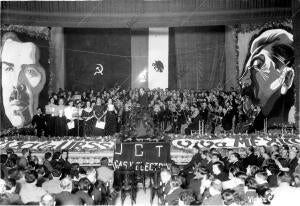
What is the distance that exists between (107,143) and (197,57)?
7.38m

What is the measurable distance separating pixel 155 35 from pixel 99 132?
6177 millimetres

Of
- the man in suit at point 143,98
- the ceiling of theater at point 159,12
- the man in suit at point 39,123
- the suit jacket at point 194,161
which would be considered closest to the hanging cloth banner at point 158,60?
the man in suit at point 143,98

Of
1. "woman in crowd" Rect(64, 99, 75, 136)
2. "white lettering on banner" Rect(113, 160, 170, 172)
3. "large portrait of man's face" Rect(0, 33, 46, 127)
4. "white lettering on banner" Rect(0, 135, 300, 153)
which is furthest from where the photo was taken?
"large portrait of man's face" Rect(0, 33, 46, 127)

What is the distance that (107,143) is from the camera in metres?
11.1

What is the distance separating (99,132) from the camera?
40.4 ft

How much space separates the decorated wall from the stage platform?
5.10 meters

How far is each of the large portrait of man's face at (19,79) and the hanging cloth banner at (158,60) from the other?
457 cm

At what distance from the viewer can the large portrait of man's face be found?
13.0m

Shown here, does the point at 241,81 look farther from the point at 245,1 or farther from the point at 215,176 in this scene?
the point at 215,176

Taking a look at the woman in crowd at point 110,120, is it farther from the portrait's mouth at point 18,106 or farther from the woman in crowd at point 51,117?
the portrait's mouth at point 18,106

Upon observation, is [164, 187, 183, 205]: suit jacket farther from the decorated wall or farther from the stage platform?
the decorated wall

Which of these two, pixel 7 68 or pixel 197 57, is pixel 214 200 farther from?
pixel 197 57

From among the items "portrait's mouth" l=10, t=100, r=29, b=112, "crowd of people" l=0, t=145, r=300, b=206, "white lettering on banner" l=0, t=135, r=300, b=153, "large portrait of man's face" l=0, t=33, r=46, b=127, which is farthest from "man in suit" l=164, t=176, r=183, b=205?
"portrait's mouth" l=10, t=100, r=29, b=112

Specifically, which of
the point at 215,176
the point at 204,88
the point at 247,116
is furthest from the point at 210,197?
the point at 204,88
